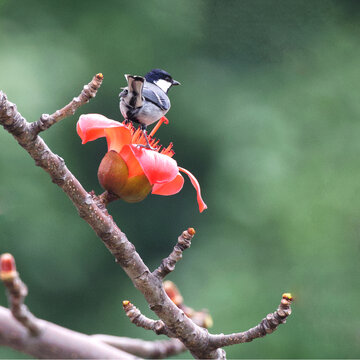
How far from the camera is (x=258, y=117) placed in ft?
20.5

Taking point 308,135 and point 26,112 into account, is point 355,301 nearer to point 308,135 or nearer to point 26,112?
point 308,135

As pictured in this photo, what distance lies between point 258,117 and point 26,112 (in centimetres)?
230

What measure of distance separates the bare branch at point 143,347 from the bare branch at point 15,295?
0.84ft

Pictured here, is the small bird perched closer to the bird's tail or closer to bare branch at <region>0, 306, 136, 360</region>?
the bird's tail

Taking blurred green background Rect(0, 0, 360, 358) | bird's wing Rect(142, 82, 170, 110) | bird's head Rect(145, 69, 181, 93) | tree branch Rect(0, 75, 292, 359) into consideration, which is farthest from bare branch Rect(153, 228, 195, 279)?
blurred green background Rect(0, 0, 360, 358)

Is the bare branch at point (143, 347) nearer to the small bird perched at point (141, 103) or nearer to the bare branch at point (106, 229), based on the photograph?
the bare branch at point (106, 229)

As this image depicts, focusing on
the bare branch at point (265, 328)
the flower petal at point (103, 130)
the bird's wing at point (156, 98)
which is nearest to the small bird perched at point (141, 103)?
the bird's wing at point (156, 98)

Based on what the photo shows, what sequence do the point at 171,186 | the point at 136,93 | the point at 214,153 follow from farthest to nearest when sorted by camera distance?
1. the point at 214,153
2. the point at 136,93
3. the point at 171,186

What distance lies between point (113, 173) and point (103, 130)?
68mm

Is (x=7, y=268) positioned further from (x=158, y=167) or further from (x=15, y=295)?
(x=158, y=167)

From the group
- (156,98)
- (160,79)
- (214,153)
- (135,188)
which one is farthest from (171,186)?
(214,153)

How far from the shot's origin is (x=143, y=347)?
97cm

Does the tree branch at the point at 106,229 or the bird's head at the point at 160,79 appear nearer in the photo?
the tree branch at the point at 106,229

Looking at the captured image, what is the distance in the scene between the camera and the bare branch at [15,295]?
0.55 meters
